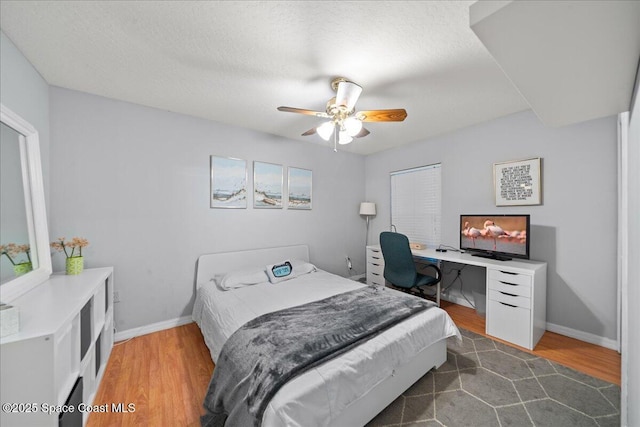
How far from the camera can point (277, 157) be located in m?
3.52

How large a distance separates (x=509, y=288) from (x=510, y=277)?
0.36ft

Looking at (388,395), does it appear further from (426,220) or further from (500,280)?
(426,220)

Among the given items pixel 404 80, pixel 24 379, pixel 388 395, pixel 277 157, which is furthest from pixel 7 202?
pixel 404 80

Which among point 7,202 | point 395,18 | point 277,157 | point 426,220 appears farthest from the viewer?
point 426,220

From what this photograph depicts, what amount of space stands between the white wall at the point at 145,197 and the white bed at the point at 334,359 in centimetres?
38

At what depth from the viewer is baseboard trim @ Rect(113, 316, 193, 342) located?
2.44m

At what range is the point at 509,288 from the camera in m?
2.41

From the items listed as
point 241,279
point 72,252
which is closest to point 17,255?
point 72,252

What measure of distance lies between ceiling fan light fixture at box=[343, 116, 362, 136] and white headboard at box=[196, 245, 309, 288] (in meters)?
1.98

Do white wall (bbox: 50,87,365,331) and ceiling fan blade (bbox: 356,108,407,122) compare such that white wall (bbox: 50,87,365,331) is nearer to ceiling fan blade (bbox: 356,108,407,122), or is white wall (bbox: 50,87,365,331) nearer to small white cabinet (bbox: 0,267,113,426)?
small white cabinet (bbox: 0,267,113,426)

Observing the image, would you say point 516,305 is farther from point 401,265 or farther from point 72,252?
point 72,252

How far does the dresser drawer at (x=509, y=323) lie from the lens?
2.30 meters

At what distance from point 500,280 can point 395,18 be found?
Result: 251 cm

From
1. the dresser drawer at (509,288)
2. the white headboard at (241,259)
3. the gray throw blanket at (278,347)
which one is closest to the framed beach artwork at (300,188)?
the white headboard at (241,259)
